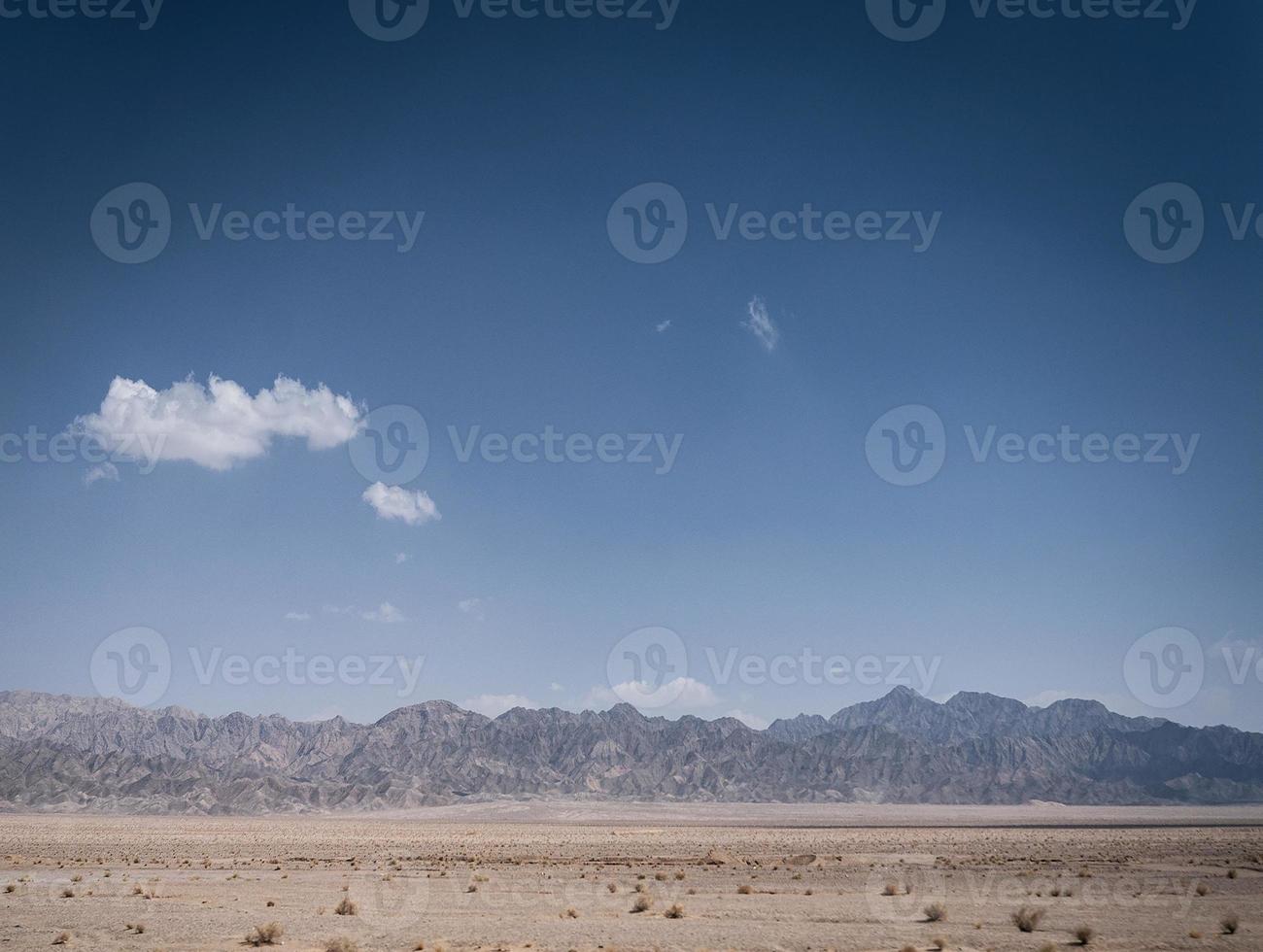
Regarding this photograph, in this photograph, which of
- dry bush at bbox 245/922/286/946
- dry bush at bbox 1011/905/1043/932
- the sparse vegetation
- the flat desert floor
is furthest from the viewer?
the sparse vegetation

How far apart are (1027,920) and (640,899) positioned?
34.7 ft

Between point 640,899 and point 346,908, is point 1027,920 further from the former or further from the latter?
point 346,908

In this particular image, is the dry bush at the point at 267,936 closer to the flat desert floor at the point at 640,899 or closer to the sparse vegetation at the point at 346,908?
the flat desert floor at the point at 640,899

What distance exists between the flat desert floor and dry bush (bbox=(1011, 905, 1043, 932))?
0.34 meters

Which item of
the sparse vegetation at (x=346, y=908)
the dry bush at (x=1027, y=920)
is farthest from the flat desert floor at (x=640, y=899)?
the dry bush at (x=1027, y=920)

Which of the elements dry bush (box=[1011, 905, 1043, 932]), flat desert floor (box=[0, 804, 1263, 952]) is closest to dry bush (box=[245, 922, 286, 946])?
flat desert floor (box=[0, 804, 1263, 952])

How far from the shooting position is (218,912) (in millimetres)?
25609

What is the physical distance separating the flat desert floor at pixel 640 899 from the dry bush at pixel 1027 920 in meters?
0.34

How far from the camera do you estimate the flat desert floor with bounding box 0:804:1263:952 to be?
21.1m

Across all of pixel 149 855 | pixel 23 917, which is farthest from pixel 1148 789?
pixel 23 917

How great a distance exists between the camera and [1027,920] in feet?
70.8

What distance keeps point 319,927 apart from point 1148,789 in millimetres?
211992

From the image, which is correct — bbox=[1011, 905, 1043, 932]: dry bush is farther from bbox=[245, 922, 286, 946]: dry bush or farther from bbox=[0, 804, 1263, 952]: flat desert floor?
bbox=[245, 922, 286, 946]: dry bush

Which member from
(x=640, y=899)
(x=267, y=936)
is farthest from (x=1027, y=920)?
(x=267, y=936)
